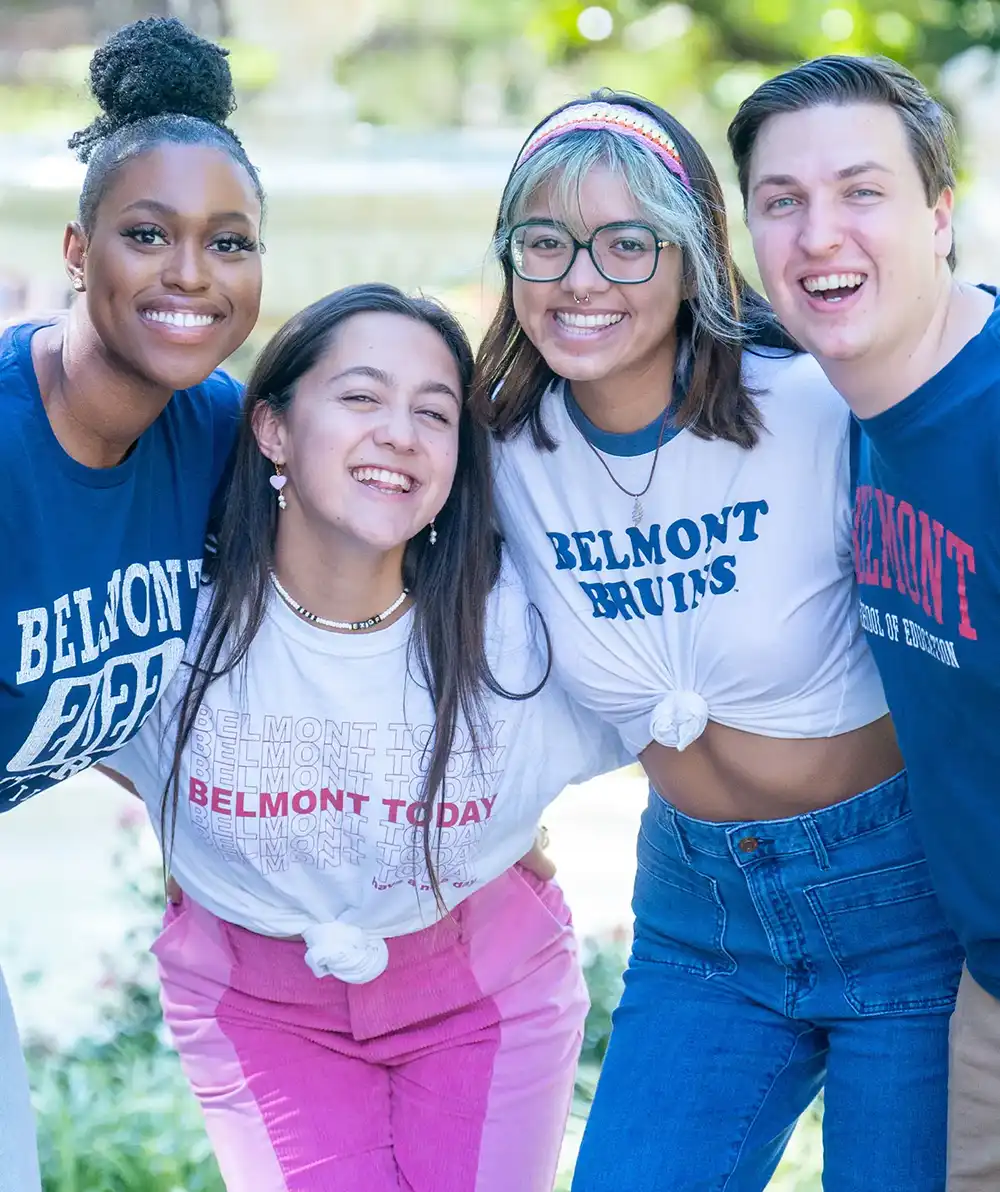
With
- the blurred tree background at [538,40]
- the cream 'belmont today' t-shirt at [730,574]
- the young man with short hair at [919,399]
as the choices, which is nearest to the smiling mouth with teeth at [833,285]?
the young man with short hair at [919,399]

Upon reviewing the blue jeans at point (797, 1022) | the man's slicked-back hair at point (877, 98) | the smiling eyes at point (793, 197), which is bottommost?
the blue jeans at point (797, 1022)

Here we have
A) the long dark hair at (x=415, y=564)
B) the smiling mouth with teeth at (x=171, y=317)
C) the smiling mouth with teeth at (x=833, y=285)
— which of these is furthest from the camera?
the long dark hair at (x=415, y=564)

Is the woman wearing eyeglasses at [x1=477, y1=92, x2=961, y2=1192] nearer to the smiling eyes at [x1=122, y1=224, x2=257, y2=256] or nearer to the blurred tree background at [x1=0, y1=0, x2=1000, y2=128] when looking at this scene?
the smiling eyes at [x1=122, y1=224, x2=257, y2=256]

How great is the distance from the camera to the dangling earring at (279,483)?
2740 mm

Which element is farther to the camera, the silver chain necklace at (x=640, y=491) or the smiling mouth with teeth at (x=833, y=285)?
the silver chain necklace at (x=640, y=491)

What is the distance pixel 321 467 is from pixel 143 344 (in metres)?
0.41

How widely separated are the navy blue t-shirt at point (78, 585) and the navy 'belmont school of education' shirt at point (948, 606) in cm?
113

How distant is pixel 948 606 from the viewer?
6.97 ft

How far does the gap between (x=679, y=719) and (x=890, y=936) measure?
1.60ft

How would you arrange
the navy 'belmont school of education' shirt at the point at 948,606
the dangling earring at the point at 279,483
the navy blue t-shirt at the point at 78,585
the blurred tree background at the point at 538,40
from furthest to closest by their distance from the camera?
the blurred tree background at the point at 538,40 < the dangling earring at the point at 279,483 < the navy blue t-shirt at the point at 78,585 < the navy 'belmont school of education' shirt at the point at 948,606

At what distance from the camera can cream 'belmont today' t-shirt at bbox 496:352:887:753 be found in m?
2.48

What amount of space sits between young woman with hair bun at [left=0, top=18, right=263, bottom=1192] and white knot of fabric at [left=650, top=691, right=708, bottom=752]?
2.67ft

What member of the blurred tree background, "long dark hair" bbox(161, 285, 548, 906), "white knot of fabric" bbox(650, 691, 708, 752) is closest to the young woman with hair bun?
"long dark hair" bbox(161, 285, 548, 906)

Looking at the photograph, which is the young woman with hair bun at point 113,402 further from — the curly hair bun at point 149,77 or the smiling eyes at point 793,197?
the smiling eyes at point 793,197
